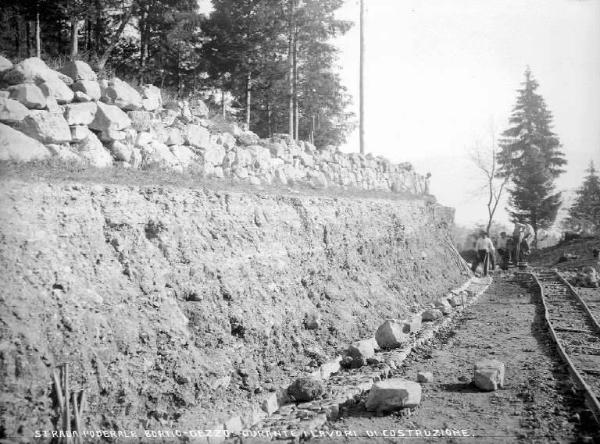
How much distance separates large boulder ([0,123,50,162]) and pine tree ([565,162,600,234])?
104 feet

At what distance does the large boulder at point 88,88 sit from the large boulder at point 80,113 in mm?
299

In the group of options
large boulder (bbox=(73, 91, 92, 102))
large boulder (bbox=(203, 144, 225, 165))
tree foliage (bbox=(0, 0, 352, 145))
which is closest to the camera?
large boulder (bbox=(73, 91, 92, 102))

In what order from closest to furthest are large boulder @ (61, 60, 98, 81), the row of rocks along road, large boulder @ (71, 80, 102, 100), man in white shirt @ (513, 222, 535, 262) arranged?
the row of rocks along road → large boulder @ (71, 80, 102, 100) → large boulder @ (61, 60, 98, 81) → man in white shirt @ (513, 222, 535, 262)

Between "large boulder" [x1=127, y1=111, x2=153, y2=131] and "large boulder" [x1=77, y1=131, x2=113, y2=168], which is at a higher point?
"large boulder" [x1=127, y1=111, x2=153, y2=131]

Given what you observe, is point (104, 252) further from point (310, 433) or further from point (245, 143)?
point (245, 143)

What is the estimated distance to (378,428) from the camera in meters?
4.81

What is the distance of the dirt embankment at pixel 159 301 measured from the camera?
158 inches

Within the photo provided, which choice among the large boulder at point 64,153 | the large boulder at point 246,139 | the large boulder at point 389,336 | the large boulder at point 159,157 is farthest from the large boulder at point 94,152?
the large boulder at point 389,336

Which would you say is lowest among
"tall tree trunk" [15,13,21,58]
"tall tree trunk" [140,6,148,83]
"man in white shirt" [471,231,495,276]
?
"man in white shirt" [471,231,495,276]

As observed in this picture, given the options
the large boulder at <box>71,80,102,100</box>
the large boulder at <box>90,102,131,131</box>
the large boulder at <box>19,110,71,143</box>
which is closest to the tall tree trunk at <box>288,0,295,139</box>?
the large boulder at <box>90,102,131,131</box>

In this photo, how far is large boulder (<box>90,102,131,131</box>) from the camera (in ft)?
23.6

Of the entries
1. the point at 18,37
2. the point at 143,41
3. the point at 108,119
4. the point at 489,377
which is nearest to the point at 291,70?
the point at 143,41

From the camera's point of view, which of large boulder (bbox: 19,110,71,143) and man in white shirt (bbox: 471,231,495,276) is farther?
man in white shirt (bbox: 471,231,495,276)

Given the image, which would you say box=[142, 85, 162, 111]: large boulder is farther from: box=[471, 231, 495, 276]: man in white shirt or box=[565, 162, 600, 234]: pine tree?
box=[565, 162, 600, 234]: pine tree
